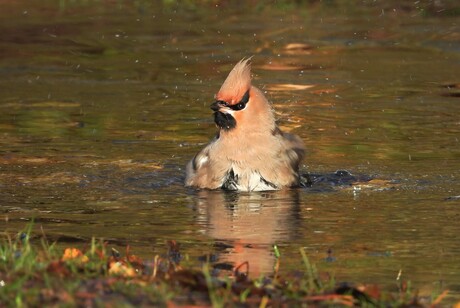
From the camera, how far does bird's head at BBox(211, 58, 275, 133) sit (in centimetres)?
975

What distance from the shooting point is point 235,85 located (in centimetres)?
977

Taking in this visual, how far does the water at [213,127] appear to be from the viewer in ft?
25.8

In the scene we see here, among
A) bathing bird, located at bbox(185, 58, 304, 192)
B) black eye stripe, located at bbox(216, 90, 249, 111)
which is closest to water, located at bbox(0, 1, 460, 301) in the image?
bathing bird, located at bbox(185, 58, 304, 192)

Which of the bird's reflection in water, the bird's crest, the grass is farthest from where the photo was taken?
the bird's crest

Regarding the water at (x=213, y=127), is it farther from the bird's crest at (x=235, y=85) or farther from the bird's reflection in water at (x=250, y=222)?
the bird's crest at (x=235, y=85)

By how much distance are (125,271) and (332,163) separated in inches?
191

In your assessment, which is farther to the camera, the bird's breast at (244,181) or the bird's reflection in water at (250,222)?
the bird's breast at (244,181)

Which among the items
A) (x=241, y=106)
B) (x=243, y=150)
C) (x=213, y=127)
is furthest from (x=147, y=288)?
(x=213, y=127)

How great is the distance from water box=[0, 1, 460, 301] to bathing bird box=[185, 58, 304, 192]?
0.53 feet

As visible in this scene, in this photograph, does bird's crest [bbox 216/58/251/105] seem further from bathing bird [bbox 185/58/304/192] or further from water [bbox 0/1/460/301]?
water [bbox 0/1/460/301]

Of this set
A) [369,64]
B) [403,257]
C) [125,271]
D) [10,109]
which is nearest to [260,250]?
[403,257]

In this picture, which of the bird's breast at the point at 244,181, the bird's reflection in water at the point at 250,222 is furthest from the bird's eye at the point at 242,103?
the bird's reflection in water at the point at 250,222

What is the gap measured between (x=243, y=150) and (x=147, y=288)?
13.8 ft

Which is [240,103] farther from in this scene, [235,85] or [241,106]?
[235,85]
